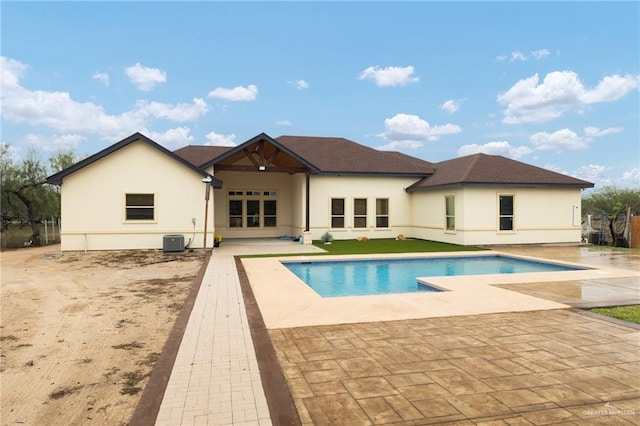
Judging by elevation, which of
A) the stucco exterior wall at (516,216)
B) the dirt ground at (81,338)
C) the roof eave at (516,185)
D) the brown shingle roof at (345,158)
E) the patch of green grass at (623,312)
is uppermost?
the brown shingle roof at (345,158)

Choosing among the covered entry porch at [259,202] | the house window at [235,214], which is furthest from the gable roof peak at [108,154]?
the house window at [235,214]

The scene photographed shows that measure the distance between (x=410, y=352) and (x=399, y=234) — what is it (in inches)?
744

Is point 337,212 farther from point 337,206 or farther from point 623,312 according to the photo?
point 623,312

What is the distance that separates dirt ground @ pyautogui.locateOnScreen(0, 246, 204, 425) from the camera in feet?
12.7

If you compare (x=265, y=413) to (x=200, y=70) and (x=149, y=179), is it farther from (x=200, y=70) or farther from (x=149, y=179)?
(x=200, y=70)

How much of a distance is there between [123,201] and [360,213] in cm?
1245

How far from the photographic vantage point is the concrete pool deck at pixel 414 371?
11.9 ft

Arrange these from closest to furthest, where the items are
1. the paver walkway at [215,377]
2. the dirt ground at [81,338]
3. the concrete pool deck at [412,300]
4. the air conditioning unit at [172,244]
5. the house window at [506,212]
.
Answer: the paver walkway at [215,377] < the dirt ground at [81,338] < the concrete pool deck at [412,300] < the air conditioning unit at [172,244] < the house window at [506,212]

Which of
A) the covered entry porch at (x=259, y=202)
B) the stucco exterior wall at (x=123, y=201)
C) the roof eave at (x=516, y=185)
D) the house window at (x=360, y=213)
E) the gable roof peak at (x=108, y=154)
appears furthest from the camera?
the covered entry porch at (x=259, y=202)

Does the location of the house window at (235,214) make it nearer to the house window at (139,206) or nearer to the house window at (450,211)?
the house window at (139,206)

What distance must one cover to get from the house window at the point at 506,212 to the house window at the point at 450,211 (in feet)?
7.48

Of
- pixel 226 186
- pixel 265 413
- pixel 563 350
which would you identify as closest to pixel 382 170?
pixel 226 186

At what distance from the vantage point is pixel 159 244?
17969mm

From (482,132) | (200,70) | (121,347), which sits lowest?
(121,347)
